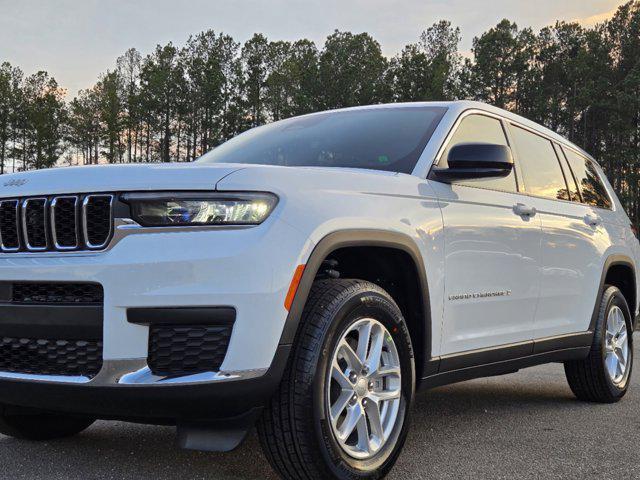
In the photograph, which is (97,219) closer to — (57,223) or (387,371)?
(57,223)

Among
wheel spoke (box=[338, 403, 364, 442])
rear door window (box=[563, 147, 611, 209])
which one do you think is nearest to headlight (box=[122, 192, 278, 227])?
wheel spoke (box=[338, 403, 364, 442])

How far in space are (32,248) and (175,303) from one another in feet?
2.20

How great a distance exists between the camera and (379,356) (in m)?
2.96

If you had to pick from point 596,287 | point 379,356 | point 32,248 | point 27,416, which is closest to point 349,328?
point 379,356

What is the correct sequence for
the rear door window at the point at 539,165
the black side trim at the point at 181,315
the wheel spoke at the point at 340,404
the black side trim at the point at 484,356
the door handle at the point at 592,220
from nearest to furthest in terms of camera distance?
the black side trim at the point at 181,315, the wheel spoke at the point at 340,404, the black side trim at the point at 484,356, the rear door window at the point at 539,165, the door handle at the point at 592,220

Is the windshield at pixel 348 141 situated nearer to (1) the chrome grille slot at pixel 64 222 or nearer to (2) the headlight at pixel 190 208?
(2) the headlight at pixel 190 208

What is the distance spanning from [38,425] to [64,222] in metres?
1.45

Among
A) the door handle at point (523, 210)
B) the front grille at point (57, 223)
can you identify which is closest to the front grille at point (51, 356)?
the front grille at point (57, 223)

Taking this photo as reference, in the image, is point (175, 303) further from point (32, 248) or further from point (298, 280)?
point (32, 248)

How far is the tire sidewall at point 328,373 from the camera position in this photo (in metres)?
2.61

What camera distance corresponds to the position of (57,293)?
2.54m

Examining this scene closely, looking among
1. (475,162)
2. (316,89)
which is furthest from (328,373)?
(316,89)

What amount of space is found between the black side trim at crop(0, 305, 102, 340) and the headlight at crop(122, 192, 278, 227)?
369 millimetres

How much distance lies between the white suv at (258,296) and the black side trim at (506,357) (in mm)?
19
